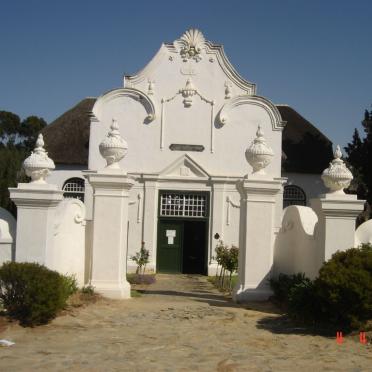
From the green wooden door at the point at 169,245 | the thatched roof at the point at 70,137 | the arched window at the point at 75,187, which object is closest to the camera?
the green wooden door at the point at 169,245

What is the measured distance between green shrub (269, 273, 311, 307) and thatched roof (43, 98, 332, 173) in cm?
1238

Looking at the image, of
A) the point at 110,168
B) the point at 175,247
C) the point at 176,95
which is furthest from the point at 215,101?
the point at 110,168

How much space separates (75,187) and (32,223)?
526 inches

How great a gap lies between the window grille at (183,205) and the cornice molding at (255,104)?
10.3ft

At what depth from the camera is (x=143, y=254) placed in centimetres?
1977

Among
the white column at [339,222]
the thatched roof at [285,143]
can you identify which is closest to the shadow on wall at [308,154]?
the thatched roof at [285,143]

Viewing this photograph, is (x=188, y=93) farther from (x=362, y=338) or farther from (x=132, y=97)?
(x=362, y=338)

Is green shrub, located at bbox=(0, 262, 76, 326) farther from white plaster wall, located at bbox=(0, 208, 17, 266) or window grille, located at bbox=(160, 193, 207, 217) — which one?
window grille, located at bbox=(160, 193, 207, 217)

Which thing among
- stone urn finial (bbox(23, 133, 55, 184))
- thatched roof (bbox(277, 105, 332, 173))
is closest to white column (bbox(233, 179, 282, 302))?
stone urn finial (bbox(23, 133, 55, 184))

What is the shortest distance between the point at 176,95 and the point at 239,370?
16.0 m

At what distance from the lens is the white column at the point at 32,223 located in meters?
10.1

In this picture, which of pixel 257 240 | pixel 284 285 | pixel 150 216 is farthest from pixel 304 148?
pixel 284 285

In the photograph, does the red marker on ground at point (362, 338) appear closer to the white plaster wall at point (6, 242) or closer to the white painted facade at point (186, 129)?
the white plaster wall at point (6, 242)

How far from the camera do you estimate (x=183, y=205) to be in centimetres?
2145
